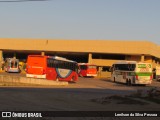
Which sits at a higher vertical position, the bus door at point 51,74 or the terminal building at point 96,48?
the terminal building at point 96,48

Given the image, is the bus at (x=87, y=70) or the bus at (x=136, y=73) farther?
the bus at (x=87, y=70)

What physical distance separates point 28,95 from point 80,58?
81984 mm

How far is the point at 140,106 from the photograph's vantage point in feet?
72.8

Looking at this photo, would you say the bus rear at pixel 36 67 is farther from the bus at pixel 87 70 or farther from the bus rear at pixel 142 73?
the bus at pixel 87 70

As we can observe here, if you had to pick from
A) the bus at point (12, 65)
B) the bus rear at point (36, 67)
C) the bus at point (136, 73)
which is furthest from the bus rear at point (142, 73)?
the bus at point (12, 65)

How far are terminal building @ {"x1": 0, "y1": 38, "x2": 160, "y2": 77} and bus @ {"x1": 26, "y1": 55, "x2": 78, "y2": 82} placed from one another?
40.1 m

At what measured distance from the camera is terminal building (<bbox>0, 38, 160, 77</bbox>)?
87.2 metres

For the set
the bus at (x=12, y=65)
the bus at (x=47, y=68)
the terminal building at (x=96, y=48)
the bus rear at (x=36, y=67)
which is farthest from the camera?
the terminal building at (x=96, y=48)

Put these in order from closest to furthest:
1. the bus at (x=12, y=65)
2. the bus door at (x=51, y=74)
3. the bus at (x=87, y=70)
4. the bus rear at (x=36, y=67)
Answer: the bus rear at (x=36, y=67), the bus door at (x=51, y=74), the bus at (x=87, y=70), the bus at (x=12, y=65)

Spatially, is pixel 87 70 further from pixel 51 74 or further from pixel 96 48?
pixel 51 74

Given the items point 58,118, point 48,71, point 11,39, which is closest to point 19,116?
point 58,118

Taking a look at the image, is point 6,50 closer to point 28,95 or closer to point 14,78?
point 14,78

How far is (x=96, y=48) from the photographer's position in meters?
89.4

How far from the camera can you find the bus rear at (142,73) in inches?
1868
